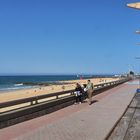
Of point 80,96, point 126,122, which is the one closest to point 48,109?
point 126,122

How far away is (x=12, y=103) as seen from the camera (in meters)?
13.8

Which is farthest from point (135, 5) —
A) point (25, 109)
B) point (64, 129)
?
point (25, 109)

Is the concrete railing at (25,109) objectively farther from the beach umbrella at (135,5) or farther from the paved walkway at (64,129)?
the beach umbrella at (135,5)

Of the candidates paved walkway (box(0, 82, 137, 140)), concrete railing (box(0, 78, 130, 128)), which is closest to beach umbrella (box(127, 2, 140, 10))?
paved walkway (box(0, 82, 137, 140))

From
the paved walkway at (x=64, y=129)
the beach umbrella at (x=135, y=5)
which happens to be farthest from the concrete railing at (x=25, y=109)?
the beach umbrella at (x=135, y=5)

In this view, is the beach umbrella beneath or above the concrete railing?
above

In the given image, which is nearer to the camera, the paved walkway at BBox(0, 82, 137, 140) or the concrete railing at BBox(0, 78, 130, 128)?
the paved walkway at BBox(0, 82, 137, 140)

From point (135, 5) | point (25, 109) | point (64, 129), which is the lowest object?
point (64, 129)

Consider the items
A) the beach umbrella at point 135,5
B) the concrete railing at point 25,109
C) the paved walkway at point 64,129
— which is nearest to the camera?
the paved walkway at point 64,129

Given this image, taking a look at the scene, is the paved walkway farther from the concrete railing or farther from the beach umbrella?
the beach umbrella

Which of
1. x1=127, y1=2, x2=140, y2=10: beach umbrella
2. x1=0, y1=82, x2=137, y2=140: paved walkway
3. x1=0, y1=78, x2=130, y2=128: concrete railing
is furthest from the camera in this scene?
x1=0, y1=78, x2=130, y2=128: concrete railing

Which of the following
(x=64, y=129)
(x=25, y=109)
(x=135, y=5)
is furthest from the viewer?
(x=25, y=109)

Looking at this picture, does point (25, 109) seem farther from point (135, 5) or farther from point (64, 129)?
point (135, 5)

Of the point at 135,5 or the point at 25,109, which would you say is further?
the point at 25,109
